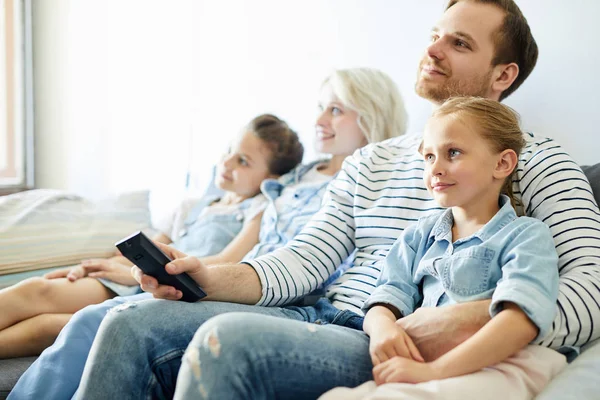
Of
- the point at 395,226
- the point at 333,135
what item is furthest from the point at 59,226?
the point at 395,226

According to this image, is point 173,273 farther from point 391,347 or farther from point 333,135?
point 333,135

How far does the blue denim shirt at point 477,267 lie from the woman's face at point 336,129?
0.71 meters

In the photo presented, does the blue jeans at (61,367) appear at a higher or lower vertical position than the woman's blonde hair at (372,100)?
lower

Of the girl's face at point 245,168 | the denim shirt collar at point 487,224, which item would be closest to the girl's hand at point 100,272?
the girl's face at point 245,168

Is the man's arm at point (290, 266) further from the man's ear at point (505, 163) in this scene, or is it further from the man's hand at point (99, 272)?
the man's hand at point (99, 272)

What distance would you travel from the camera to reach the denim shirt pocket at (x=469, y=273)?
1.03 m

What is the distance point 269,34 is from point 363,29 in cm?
48

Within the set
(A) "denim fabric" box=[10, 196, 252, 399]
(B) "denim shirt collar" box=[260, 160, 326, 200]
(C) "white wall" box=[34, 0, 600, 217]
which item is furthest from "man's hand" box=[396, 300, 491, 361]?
(C) "white wall" box=[34, 0, 600, 217]

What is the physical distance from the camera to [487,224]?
1066mm

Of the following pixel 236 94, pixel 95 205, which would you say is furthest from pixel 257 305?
pixel 236 94

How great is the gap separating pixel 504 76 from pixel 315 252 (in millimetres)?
588

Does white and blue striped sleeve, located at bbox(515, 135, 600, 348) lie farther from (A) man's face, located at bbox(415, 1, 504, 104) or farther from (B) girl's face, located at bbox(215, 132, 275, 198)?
(B) girl's face, located at bbox(215, 132, 275, 198)

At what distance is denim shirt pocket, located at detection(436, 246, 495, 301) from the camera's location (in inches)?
40.5

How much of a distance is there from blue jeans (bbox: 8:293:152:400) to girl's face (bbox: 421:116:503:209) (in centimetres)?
77
